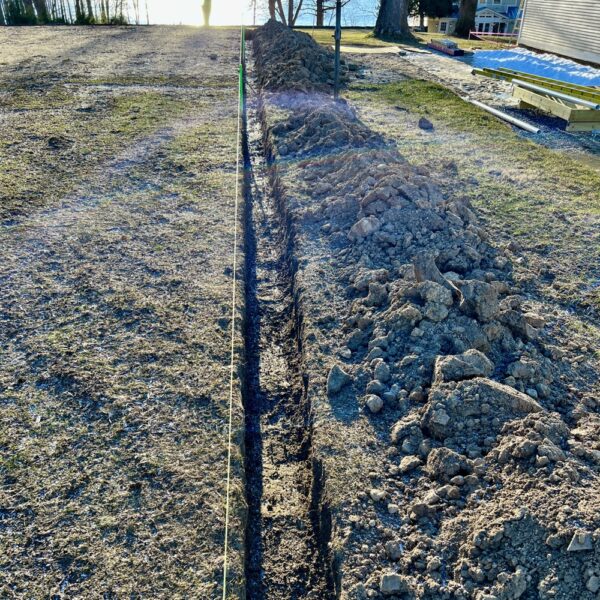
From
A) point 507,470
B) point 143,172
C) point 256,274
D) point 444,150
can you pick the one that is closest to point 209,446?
point 507,470

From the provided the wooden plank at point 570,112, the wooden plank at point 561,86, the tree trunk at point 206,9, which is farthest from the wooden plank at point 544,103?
the tree trunk at point 206,9

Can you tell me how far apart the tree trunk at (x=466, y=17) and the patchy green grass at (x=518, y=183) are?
15348 mm

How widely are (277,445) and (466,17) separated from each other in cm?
2432

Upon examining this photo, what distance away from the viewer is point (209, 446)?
3178 mm

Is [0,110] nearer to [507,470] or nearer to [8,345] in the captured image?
[8,345]

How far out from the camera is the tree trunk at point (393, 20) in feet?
67.0

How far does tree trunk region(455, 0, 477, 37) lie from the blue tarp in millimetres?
6620

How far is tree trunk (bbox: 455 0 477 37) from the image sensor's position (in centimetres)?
2292

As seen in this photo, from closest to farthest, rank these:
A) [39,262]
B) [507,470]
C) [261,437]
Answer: [507,470] < [261,437] < [39,262]

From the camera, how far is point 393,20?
2045 centimetres

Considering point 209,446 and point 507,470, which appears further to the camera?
point 209,446

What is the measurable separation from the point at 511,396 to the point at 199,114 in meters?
7.78

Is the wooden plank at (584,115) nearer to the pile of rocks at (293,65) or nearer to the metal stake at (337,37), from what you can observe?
the metal stake at (337,37)

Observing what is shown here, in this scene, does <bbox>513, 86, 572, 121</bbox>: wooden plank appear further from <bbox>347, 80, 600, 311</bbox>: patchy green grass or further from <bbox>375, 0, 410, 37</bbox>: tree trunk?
<bbox>375, 0, 410, 37</bbox>: tree trunk
